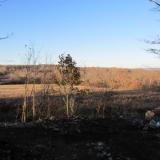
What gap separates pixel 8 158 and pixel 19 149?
0.71 m

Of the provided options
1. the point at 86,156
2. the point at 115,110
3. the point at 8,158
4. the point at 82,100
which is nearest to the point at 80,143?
the point at 86,156

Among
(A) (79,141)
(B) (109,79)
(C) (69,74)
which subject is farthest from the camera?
(B) (109,79)

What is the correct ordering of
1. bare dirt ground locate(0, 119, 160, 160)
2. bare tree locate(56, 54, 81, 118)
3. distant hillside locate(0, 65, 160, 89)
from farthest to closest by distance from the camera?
distant hillside locate(0, 65, 160, 89) < bare tree locate(56, 54, 81, 118) < bare dirt ground locate(0, 119, 160, 160)

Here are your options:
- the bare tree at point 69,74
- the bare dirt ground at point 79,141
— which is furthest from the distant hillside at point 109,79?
the bare dirt ground at point 79,141

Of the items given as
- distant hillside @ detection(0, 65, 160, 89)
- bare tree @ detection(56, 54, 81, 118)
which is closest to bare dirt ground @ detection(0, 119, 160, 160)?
bare tree @ detection(56, 54, 81, 118)

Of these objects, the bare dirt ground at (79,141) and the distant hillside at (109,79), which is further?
the distant hillside at (109,79)

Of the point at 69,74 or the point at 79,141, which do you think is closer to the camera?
the point at 79,141

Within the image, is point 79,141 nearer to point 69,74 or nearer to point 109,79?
point 69,74

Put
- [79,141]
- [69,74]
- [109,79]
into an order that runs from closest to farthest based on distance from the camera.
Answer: [79,141]
[69,74]
[109,79]

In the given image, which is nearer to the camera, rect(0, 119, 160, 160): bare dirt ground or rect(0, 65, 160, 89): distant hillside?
rect(0, 119, 160, 160): bare dirt ground

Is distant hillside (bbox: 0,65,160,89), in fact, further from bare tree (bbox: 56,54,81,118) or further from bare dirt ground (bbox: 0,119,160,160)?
bare dirt ground (bbox: 0,119,160,160)

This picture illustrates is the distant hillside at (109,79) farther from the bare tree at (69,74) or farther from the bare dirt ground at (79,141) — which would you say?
the bare dirt ground at (79,141)

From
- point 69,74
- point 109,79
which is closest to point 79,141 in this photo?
point 69,74

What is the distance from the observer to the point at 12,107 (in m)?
28.5
